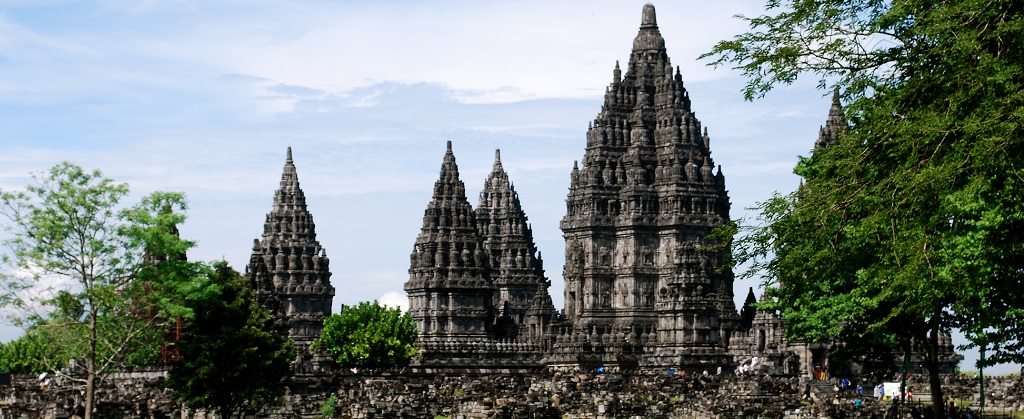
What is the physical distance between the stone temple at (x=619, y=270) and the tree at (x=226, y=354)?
34149 mm

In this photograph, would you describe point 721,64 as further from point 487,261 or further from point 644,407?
point 487,261

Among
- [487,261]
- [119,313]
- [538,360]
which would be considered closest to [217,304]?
[119,313]

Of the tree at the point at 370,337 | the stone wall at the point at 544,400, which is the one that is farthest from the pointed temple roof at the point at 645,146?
the stone wall at the point at 544,400

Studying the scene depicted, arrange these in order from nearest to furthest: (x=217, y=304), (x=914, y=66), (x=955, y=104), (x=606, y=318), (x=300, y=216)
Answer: (x=955, y=104), (x=914, y=66), (x=217, y=304), (x=606, y=318), (x=300, y=216)

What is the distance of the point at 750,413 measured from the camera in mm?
69312

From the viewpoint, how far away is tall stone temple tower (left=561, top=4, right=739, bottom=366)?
138500 mm

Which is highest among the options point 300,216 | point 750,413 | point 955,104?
point 300,216

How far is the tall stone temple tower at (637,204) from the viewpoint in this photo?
13850cm

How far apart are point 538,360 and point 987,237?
9122 cm

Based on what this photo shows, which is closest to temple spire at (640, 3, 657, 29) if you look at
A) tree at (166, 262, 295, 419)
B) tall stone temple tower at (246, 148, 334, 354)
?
tall stone temple tower at (246, 148, 334, 354)

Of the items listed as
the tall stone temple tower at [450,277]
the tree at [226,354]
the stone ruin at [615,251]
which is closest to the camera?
the tree at [226,354]

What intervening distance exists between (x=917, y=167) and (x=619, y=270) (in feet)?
333

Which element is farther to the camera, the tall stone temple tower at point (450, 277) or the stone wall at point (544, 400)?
the tall stone temple tower at point (450, 277)

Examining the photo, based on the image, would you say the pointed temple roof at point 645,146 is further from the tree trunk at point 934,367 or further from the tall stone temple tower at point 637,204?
the tree trunk at point 934,367
